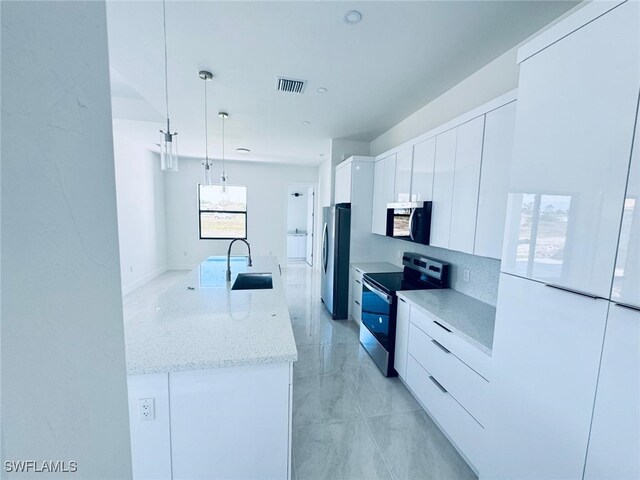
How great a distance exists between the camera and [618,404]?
88cm

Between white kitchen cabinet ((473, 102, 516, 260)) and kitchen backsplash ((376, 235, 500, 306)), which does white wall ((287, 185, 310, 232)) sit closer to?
kitchen backsplash ((376, 235, 500, 306))

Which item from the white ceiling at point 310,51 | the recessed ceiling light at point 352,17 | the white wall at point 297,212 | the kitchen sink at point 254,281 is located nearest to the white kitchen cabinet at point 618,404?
the white ceiling at point 310,51

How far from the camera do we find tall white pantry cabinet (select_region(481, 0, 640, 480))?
0.86 metres

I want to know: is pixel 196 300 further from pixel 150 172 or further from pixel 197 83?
pixel 150 172

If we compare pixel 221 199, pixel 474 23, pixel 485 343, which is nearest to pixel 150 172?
pixel 221 199

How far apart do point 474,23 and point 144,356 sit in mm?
2707

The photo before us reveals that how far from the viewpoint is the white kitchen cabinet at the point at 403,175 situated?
280 centimetres

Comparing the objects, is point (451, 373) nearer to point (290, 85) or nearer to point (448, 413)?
point (448, 413)

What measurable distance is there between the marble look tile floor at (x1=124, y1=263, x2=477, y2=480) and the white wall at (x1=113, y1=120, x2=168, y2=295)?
3.23m

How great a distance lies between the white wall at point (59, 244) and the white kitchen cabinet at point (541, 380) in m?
1.46

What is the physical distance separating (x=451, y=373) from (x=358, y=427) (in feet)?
2.66

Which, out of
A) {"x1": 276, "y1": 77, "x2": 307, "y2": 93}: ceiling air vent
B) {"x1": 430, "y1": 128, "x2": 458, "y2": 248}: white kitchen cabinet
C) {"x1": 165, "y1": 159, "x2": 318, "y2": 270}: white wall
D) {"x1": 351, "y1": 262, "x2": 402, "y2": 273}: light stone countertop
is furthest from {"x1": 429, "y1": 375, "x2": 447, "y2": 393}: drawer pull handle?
{"x1": 165, "y1": 159, "x2": 318, "y2": 270}: white wall

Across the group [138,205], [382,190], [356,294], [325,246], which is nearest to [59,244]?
[382,190]
